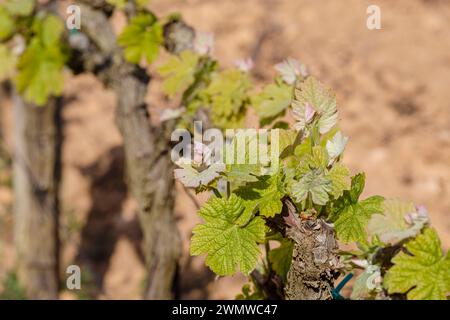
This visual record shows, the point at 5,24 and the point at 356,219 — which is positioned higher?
the point at 5,24

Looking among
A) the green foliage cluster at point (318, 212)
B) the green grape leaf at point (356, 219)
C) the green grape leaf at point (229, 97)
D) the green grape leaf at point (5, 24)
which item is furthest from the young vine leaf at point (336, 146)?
the green grape leaf at point (5, 24)

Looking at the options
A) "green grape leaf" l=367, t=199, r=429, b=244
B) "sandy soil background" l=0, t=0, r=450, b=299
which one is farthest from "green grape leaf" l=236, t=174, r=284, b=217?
"sandy soil background" l=0, t=0, r=450, b=299

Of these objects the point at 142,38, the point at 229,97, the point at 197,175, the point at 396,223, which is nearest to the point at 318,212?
the point at 396,223

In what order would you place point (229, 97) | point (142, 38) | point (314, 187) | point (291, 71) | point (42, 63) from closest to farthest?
point (314, 187), point (291, 71), point (229, 97), point (142, 38), point (42, 63)

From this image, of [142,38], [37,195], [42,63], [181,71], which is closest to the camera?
[181,71]

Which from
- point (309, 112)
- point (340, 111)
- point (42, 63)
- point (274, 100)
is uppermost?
point (340, 111)

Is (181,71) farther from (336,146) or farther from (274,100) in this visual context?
(336,146)

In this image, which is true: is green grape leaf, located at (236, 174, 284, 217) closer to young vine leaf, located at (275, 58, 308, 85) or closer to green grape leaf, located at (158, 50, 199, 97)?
young vine leaf, located at (275, 58, 308, 85)

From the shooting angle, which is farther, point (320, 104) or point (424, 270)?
point (320, 104)

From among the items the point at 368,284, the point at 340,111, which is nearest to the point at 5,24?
the point at 368,284
